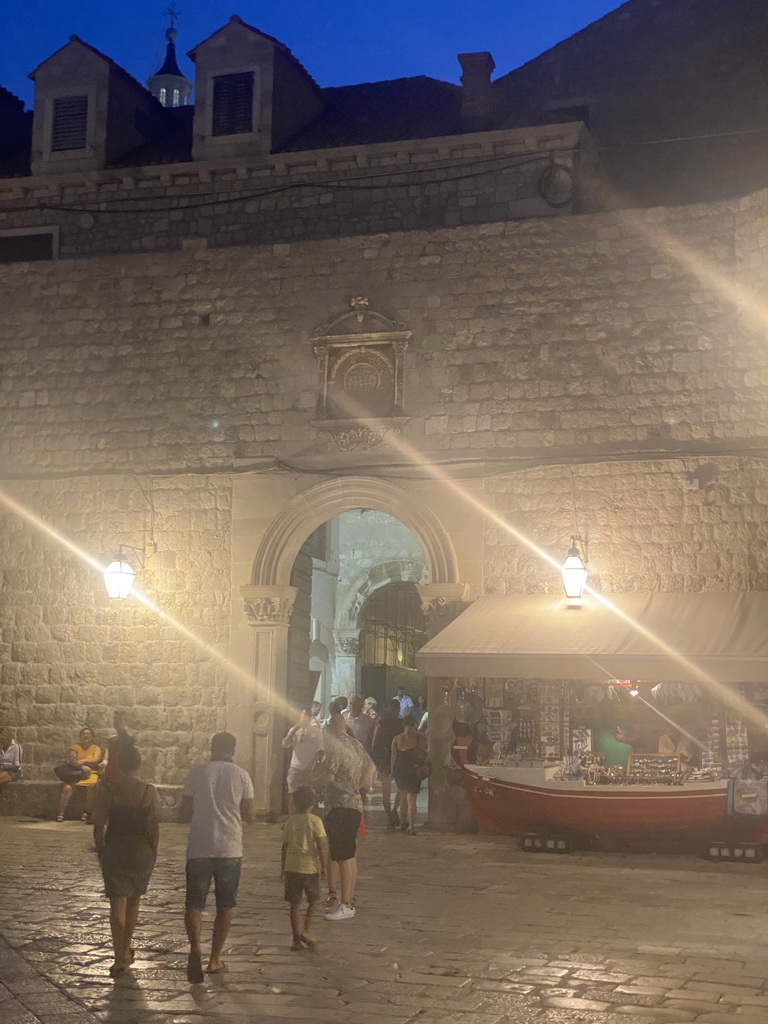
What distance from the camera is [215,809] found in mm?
6219

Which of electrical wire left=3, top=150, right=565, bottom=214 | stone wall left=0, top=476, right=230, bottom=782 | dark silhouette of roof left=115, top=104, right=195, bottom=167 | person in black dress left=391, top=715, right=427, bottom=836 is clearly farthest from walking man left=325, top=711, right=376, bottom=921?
dark silhouette of roof left=115, top=104, right=195, bottom=167

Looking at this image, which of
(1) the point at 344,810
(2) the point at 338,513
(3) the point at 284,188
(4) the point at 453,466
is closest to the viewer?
(1) the point at 344,810

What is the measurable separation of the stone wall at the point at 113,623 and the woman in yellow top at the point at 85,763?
34 cm


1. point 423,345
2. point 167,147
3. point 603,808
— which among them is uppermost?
point 167,147

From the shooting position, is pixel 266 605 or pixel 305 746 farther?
pixel 266 605

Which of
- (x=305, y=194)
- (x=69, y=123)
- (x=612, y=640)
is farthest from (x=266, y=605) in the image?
Result: (x=69, y=123)

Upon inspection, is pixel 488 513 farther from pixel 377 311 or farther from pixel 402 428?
pixel 377 311

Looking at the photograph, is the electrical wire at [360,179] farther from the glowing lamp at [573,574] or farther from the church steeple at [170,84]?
the church steeple at [170,84]

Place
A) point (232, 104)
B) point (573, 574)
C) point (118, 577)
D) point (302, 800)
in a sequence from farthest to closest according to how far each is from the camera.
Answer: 1. point (232, 104)
2. point (118, 577)
3. point (573, 574)
4. point (302, 800)

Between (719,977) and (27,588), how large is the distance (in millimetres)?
10172

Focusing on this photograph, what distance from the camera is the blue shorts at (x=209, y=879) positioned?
6.11m

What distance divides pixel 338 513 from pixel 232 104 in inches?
259

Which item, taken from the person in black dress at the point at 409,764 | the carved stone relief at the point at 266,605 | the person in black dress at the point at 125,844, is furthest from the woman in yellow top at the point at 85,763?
the person in black dress at the point at 125,844

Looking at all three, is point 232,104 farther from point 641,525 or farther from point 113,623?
point 641,525
